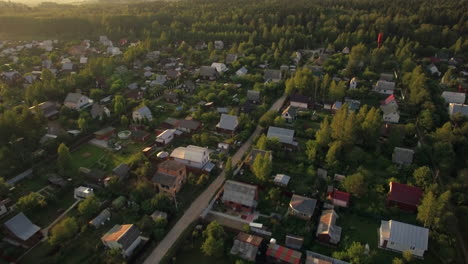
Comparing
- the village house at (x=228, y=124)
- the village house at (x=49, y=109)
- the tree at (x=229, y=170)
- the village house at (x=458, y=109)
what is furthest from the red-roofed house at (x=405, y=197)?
the village house at (x=49, y=109)

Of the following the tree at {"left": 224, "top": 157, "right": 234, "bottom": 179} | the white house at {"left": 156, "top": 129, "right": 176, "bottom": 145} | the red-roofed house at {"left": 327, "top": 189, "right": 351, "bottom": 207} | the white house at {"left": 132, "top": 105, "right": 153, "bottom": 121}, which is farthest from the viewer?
the white house at {"left": 132, "top": 105, "right": 153, "bottom": 121}

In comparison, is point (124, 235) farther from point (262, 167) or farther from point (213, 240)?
point (262, 167)

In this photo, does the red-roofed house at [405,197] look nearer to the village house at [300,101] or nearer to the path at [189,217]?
the path at [189,217]

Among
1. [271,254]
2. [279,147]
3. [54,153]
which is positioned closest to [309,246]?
[271,254]

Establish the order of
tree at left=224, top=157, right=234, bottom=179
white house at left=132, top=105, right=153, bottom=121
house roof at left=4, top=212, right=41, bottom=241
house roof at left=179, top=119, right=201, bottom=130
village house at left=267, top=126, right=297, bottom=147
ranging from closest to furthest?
house roof at left=4, top=212, right=41, bottom=241 < tree at left=224, top=157, right=234, bottom=179 < village house at left=267, top=126, right=297, bottom=147 < house roof at left=179, top=119, right=201, bottom=130 < white house at left=132, top=105, right=153, bottom=121

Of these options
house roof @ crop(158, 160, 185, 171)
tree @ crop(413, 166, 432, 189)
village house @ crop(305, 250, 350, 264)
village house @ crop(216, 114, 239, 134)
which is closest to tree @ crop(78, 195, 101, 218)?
house roof @ crop(158, 160, 185, 171)

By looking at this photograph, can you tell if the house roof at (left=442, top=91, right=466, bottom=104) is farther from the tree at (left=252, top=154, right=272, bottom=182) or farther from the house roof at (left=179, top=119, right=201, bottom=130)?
the house roof at (left=179, top=119, right=201, bottom=130)

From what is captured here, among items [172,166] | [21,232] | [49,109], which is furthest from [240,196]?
[49,109]
